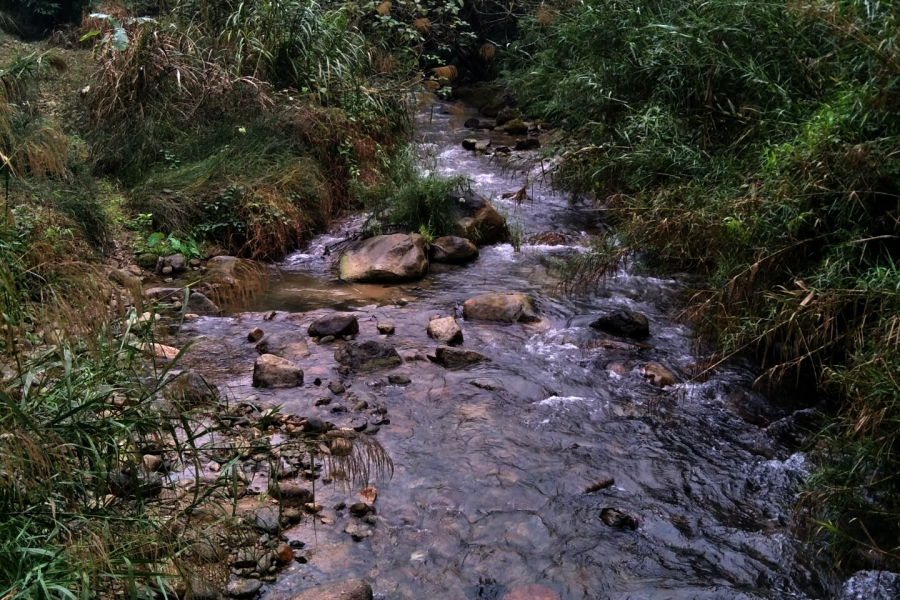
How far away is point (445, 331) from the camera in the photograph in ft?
16.9

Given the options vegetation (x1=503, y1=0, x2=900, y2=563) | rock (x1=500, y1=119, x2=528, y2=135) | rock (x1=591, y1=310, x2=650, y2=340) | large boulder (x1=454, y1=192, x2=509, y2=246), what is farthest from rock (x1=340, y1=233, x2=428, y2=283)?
rock (x1=500, y1=119, x2=528, y2=135)

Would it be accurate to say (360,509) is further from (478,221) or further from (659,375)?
(478,221)

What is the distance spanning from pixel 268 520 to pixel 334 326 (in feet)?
7.21

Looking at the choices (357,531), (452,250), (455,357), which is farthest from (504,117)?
(357,531)

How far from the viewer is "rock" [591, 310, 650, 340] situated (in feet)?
17.1

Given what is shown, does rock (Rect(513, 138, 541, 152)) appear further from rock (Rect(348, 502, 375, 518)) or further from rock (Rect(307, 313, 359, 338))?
rock (Rect(348, 502, 375, 518))

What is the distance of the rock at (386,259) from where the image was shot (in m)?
6.34

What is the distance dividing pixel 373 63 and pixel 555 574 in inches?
297

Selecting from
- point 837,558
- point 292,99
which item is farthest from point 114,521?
point 292,99

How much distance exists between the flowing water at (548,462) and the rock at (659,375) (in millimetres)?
60

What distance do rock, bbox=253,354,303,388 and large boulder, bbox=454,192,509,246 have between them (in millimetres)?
3029

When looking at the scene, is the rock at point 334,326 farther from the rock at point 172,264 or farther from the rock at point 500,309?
the rock at point 172,264

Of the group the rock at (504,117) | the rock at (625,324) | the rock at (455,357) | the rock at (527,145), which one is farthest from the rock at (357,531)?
the rock at (504,117)

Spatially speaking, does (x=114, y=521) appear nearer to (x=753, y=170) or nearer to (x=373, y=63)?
(x=753, y=170)
